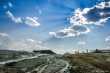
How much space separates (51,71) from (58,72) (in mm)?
1278

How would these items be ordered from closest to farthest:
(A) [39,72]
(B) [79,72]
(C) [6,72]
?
(C) [6,72]
(A) [39,72]
(B) [79,72]

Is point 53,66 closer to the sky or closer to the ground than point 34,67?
closer to the sky

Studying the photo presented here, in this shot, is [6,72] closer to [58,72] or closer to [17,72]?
[17,72]

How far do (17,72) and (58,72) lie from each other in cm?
610

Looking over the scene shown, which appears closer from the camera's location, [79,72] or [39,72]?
[39,72]

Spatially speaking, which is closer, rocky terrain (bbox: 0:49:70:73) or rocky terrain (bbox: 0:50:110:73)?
rocky terrain (bbox: 0:49:70:73)

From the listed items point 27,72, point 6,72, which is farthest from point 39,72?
point 6,72

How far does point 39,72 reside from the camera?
3353cm

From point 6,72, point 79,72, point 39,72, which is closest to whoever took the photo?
point 6,72

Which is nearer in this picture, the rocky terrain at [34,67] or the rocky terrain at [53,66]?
the rocky terrain at [34,67]

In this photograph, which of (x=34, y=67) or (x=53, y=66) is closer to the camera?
(x=34, y=67)

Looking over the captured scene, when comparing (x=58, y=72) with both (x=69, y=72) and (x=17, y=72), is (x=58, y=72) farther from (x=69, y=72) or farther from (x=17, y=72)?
(x=17, y=72)

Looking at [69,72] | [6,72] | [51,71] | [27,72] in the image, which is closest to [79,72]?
[69,72]

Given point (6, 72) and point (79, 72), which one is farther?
point (79, 72)
